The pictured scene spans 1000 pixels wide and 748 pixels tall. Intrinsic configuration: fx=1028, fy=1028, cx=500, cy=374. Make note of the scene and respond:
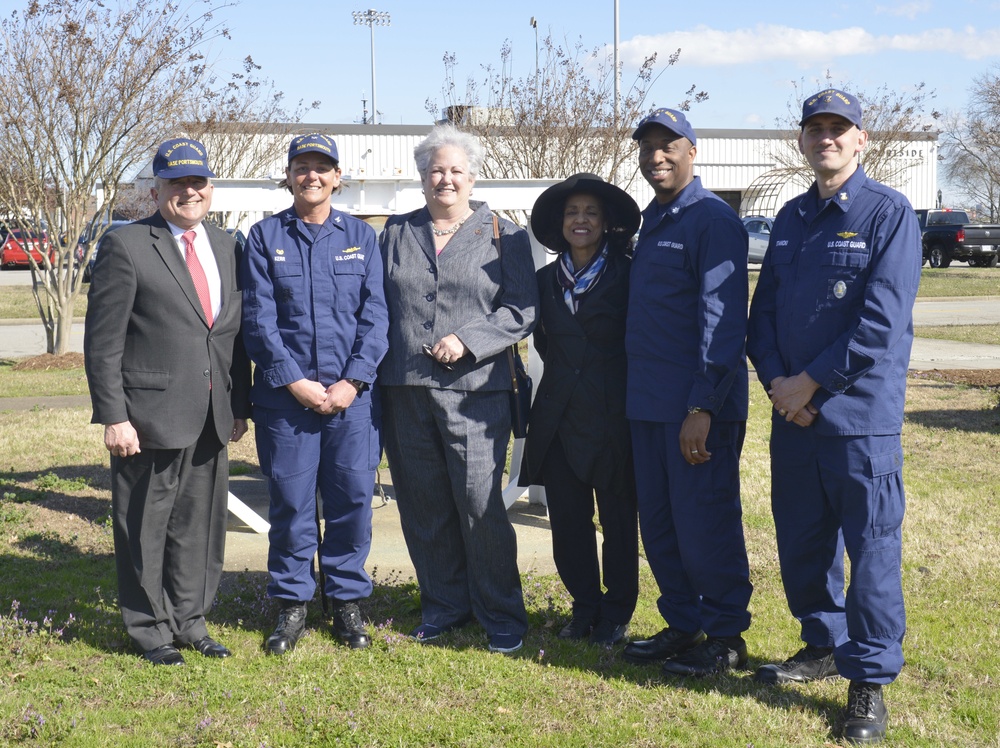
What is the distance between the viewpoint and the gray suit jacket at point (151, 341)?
160 inches

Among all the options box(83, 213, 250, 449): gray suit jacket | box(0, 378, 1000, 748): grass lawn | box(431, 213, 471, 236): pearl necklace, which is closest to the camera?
box(0, 378, 1000, 748): grass lawn

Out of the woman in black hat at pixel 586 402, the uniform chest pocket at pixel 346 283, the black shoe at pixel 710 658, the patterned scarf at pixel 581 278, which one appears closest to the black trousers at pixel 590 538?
the woman in black hat at pixel 586 402

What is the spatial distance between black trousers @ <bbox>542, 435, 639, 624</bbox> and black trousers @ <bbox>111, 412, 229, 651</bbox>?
4.76ft

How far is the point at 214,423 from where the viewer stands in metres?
4.30

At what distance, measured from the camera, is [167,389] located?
415 cm

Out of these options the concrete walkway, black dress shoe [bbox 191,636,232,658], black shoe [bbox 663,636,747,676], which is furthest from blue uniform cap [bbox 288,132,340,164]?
black shoe [bbox 663,636,747,676]

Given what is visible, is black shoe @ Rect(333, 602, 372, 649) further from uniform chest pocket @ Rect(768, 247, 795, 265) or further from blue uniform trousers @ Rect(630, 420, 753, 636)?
uniform chest pocket @ Rect(768, 247, 795, 265)

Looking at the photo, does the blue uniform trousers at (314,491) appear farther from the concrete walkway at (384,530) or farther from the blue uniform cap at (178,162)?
the blue uniform cap at (178,162)

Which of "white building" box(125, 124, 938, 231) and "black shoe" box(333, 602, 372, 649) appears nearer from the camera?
"black shoe" box(333, 602, 372, 649)

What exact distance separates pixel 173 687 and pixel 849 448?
270 cm

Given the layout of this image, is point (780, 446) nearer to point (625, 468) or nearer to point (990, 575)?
point (625, 468)

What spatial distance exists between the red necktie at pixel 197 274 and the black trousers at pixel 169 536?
0.49 metres

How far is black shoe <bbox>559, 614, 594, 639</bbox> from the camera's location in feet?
14.7

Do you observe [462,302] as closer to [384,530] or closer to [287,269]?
[287,269]
